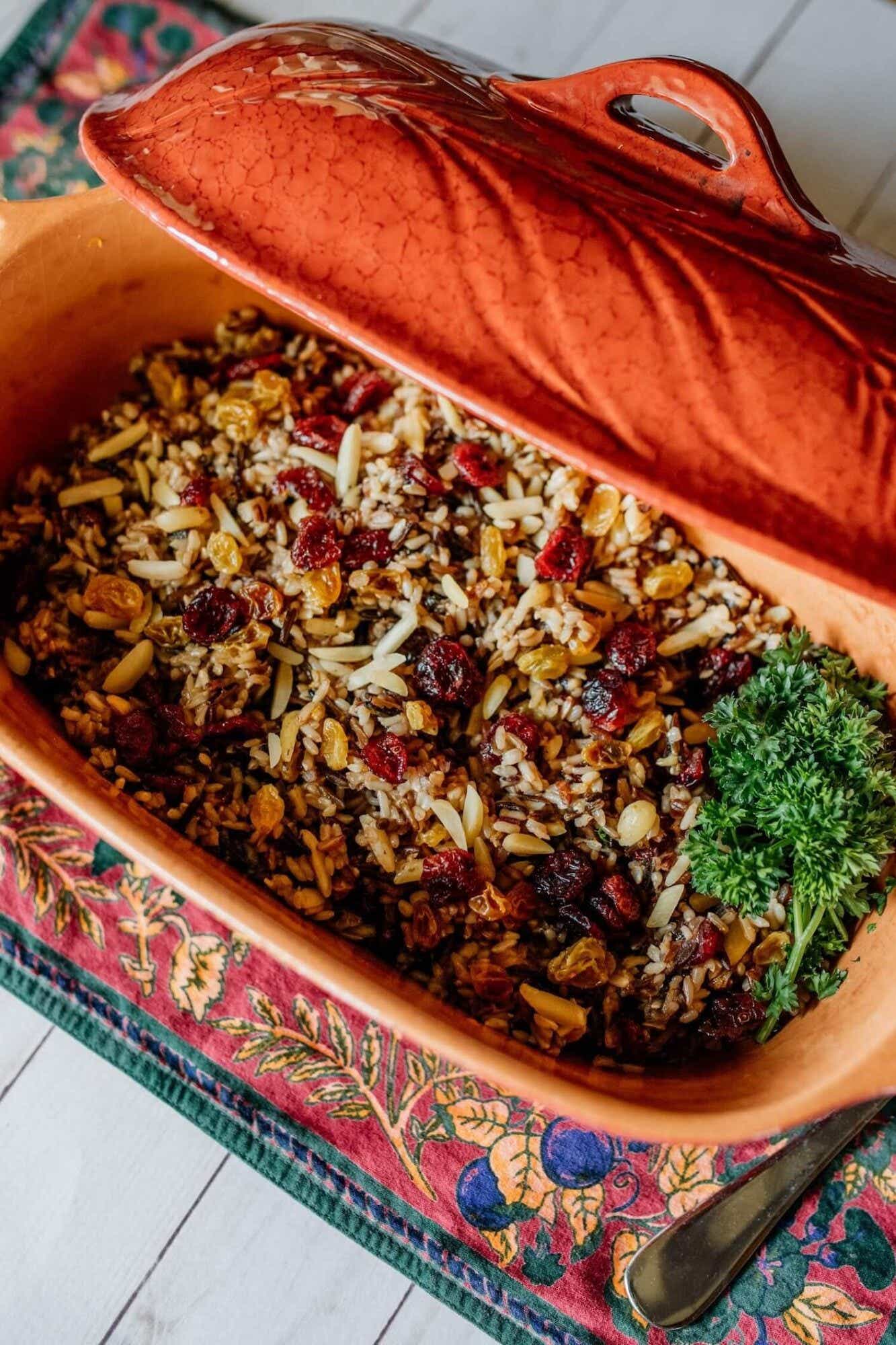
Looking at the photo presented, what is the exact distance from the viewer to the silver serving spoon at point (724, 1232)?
109 centimetres

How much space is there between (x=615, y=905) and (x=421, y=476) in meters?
0.51

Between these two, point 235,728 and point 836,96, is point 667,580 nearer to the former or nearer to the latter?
point 235,728

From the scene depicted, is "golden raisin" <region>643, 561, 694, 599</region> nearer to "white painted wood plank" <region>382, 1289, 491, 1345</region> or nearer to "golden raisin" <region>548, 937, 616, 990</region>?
"golden raisin" <region>548, 937, 616, 990</region>

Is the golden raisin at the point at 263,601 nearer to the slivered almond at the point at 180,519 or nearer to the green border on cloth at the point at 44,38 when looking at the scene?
the slivered almond at the point at 180,519

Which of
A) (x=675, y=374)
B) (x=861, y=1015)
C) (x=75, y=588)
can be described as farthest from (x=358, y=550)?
(x=861, y=1015)

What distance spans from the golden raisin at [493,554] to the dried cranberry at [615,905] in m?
0.35

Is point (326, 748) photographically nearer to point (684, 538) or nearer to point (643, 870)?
point (643, 870)

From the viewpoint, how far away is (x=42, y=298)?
1.12 m

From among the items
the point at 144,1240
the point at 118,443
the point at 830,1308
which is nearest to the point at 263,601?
the point at 118,443

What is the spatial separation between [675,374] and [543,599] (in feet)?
1.08

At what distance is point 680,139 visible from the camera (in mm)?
1006

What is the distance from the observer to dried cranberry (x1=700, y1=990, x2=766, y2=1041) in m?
1.04

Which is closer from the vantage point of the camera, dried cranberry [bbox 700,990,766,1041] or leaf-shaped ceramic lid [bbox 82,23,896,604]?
leaf-shaped ceramic lid [bbox 82,23,896,604]

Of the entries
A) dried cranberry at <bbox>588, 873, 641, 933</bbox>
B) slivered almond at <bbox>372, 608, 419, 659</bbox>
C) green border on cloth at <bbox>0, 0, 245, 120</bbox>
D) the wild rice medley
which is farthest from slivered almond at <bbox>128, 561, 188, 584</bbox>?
green border on cloth at <bbox>0, 0, 245, 120</bbox>
